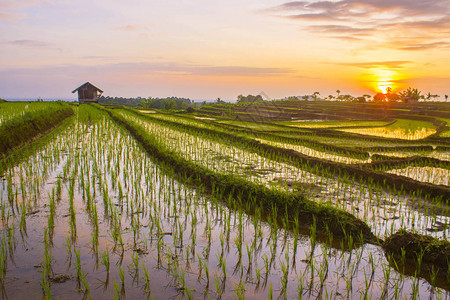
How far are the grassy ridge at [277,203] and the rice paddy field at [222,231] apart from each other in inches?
0.6

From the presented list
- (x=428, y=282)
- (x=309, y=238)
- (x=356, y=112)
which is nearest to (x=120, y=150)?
(x=309, y=238)

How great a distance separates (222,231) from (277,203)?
0.93 meters

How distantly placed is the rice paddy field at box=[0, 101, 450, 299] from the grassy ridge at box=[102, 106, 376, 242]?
0.02m

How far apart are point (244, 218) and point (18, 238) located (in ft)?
7.71

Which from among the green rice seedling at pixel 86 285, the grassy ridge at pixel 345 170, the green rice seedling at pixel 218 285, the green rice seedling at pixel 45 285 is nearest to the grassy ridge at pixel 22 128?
the grassy ridge at pixel 345 170

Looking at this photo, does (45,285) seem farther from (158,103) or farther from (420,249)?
(158,103)

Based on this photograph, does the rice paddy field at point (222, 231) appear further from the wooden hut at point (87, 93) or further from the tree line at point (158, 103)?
the tree line at point (158, 103)

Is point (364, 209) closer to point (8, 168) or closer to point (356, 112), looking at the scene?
point (8, 168)

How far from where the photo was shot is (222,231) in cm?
364

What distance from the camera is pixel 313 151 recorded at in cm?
820

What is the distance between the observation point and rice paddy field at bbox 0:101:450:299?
2.61m

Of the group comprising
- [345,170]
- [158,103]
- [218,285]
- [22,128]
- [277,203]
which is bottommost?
[218,285]

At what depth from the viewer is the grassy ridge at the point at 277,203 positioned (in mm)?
3566

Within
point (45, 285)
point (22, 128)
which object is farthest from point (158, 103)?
point (45, 285)
